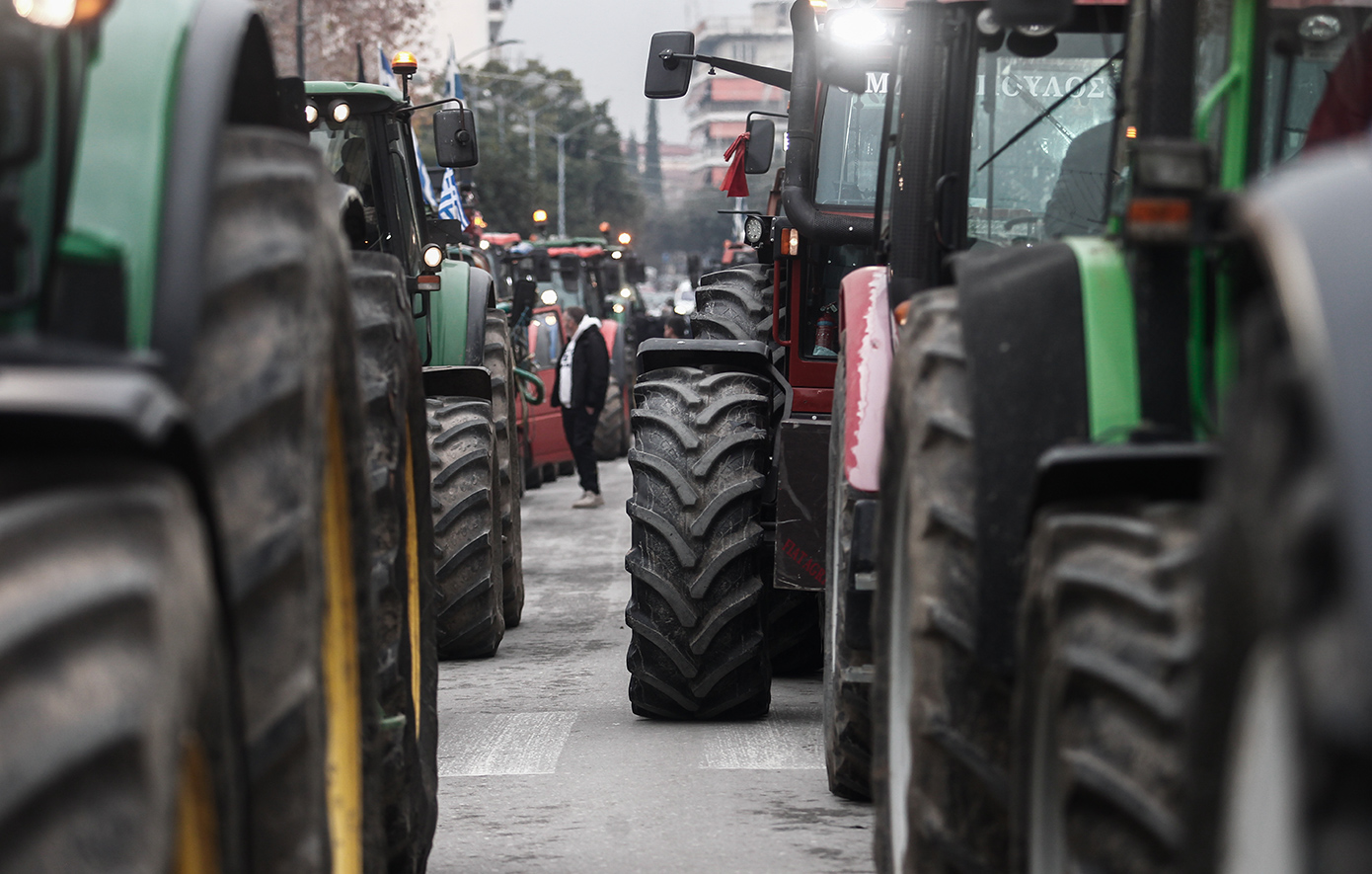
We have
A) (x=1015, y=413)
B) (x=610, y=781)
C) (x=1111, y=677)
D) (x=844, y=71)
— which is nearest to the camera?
(x=1111, y=677)

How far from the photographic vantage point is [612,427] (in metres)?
23.2

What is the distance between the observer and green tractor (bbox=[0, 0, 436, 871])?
1.96 m

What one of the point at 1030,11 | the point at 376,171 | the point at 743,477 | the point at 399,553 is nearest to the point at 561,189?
the point at 376,171

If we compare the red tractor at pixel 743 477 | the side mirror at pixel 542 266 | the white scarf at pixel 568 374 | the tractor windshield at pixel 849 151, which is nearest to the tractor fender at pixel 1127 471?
the red tractor at pixel 743 477

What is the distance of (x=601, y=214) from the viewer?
292 ft

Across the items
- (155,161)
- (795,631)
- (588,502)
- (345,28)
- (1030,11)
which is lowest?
(588,502)

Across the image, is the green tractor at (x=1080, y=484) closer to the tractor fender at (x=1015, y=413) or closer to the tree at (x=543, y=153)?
the tractor fender at (x=1015, y=413)

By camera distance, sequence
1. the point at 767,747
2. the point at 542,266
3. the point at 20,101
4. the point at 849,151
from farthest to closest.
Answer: the point at 542,266 → the point at 849,151 → the point at 767,747 → the point at 20,101

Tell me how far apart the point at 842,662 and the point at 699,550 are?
4.94ft

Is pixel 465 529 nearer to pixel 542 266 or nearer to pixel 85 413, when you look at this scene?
pixel 85 413

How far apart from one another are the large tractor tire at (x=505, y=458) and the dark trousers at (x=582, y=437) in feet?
21.6

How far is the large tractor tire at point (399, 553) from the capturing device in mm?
4484

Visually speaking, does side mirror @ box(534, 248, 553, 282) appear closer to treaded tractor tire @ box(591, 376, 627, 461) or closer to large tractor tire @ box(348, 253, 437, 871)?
treaded tractor tire @ box(591, 376, 627, 461)

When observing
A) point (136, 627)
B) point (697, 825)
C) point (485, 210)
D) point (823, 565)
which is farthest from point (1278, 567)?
point (485, 210)
